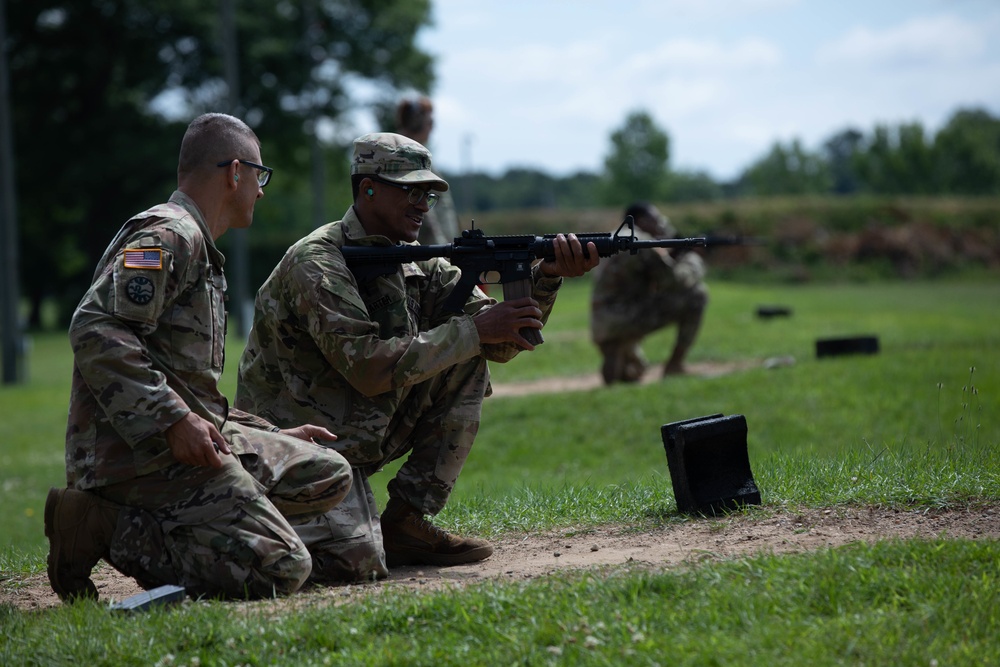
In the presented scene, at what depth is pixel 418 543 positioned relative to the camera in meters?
5.86

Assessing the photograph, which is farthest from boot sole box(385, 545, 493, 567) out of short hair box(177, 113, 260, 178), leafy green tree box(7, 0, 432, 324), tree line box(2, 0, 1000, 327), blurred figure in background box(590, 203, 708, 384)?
leafy green tree box(7, 0, 432, 324)

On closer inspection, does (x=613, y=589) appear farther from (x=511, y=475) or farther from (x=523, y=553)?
(x=511, y=475)

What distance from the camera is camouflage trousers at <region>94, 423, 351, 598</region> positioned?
16.1 feet

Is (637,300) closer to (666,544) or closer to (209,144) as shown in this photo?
(666,544)

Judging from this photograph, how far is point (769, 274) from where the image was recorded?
149ft

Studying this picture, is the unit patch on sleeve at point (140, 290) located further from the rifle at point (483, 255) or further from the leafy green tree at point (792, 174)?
the leafy green tree at point (792, 174)

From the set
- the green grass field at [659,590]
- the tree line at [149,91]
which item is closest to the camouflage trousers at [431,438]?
the green grass field at [659,590]

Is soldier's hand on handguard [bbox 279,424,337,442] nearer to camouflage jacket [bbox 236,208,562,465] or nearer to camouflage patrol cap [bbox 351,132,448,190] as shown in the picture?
camouflage jacket [bbox 236,208,562,465]

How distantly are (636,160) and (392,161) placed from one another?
8877cm

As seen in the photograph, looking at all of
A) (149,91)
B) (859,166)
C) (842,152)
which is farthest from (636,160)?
(842,152)

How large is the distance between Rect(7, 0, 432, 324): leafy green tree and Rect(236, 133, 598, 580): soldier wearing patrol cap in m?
37.0

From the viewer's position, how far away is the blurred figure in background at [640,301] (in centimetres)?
1447

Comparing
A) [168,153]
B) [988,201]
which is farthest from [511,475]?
[988,201]

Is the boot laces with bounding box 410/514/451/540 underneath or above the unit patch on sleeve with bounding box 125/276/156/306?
underneath
